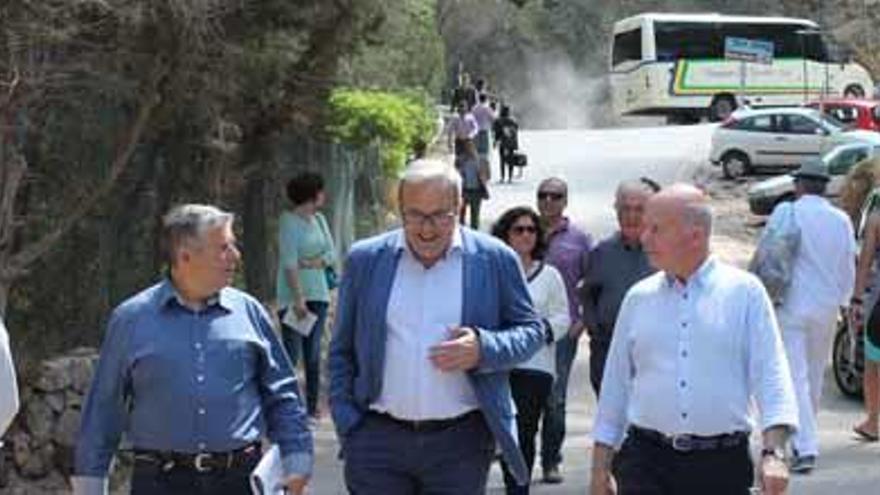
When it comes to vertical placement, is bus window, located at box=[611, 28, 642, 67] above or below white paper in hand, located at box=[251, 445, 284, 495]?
above

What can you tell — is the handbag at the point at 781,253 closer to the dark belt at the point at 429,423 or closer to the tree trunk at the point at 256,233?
the dark belt at the point at 429,423

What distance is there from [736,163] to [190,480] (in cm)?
3428

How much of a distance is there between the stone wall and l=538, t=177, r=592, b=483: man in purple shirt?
11.5ft

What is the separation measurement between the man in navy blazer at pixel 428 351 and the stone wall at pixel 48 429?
648 cm

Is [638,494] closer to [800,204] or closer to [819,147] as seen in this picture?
[800,204]

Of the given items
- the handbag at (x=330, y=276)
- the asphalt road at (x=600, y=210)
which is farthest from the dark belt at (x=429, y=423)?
the handbag at (x=330, y=276)

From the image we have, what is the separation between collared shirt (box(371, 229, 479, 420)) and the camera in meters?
6.15

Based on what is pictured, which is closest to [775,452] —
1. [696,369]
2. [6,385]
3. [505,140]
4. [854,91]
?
[696,369]

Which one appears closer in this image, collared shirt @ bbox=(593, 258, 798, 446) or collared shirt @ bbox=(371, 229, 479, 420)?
collared shirt @ bbox=(593, 258, 798, 446)

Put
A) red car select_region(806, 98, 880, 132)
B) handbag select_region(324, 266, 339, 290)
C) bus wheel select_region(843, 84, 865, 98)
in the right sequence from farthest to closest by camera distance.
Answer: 1. bus wheel select_region(843, 84, 865, 98)
2. red car select_region(806, 98, 880, 132)
3. handbag select_region(324, 266, 339, 290)

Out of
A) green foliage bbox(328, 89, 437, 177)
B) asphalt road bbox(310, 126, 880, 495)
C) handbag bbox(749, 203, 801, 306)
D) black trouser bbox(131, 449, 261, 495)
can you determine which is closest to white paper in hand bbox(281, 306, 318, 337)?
asphalt road bbox(310, 126, 880, 495)

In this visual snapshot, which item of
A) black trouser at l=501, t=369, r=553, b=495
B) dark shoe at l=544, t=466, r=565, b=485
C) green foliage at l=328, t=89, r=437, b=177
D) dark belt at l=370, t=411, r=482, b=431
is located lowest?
dark shoe at l=544, t=466, r=565, b=485

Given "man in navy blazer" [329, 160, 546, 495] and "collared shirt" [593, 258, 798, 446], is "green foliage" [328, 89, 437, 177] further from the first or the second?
"collared shirt" [593, 258, 798, 446]

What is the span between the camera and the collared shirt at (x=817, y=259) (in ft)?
33.7
